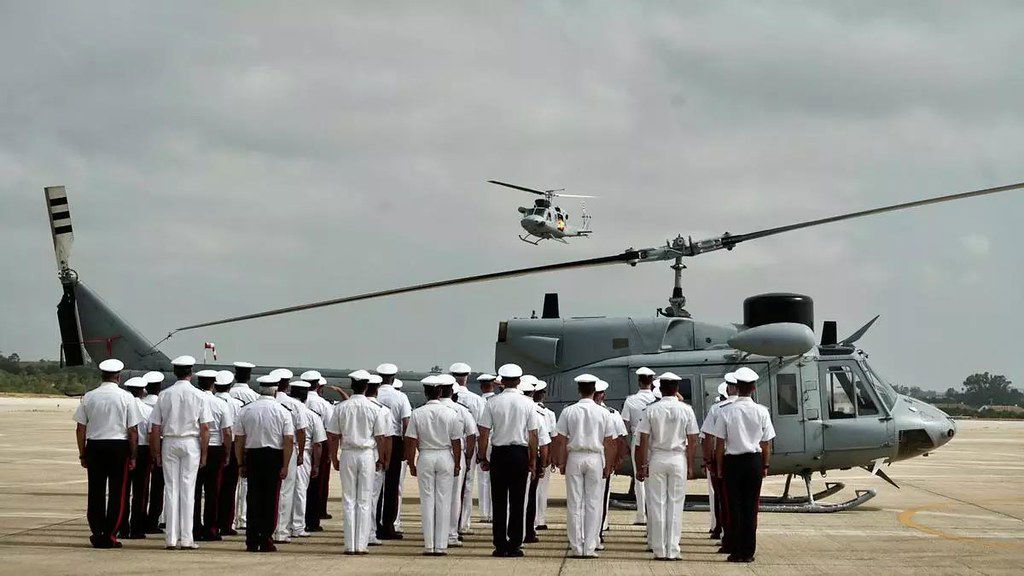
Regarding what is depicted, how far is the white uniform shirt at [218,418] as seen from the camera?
12.6m

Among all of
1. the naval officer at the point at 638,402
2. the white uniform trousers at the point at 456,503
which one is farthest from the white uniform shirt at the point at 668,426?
the white uniform trousers at the point at 456,503

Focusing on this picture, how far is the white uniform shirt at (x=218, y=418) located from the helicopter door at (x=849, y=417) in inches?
341

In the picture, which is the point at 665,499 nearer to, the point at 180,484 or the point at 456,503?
the point at 456,503

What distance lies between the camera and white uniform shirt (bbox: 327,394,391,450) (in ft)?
40.2

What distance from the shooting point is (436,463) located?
1211 cm


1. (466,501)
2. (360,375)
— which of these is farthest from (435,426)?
(466,501)

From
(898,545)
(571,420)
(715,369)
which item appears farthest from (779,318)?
(571,420)

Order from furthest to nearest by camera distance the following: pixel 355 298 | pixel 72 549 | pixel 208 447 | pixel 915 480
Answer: pixel 915 480 → pixel 355 298 → pixel 208 447 → pixel 72 549

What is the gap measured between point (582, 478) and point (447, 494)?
1.48 metres

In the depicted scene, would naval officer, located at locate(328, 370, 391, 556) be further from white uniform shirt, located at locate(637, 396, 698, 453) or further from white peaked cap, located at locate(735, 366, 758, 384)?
white peaked cap, located at locate(735, 366, 758, 384)

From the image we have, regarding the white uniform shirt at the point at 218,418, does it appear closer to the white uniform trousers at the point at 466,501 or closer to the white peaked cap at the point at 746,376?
the white uniform trousers at the point at 466,501

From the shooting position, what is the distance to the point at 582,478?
12.1m

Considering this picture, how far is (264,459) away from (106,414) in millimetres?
1785

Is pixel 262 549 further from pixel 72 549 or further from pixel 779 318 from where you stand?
pixel 779 318
